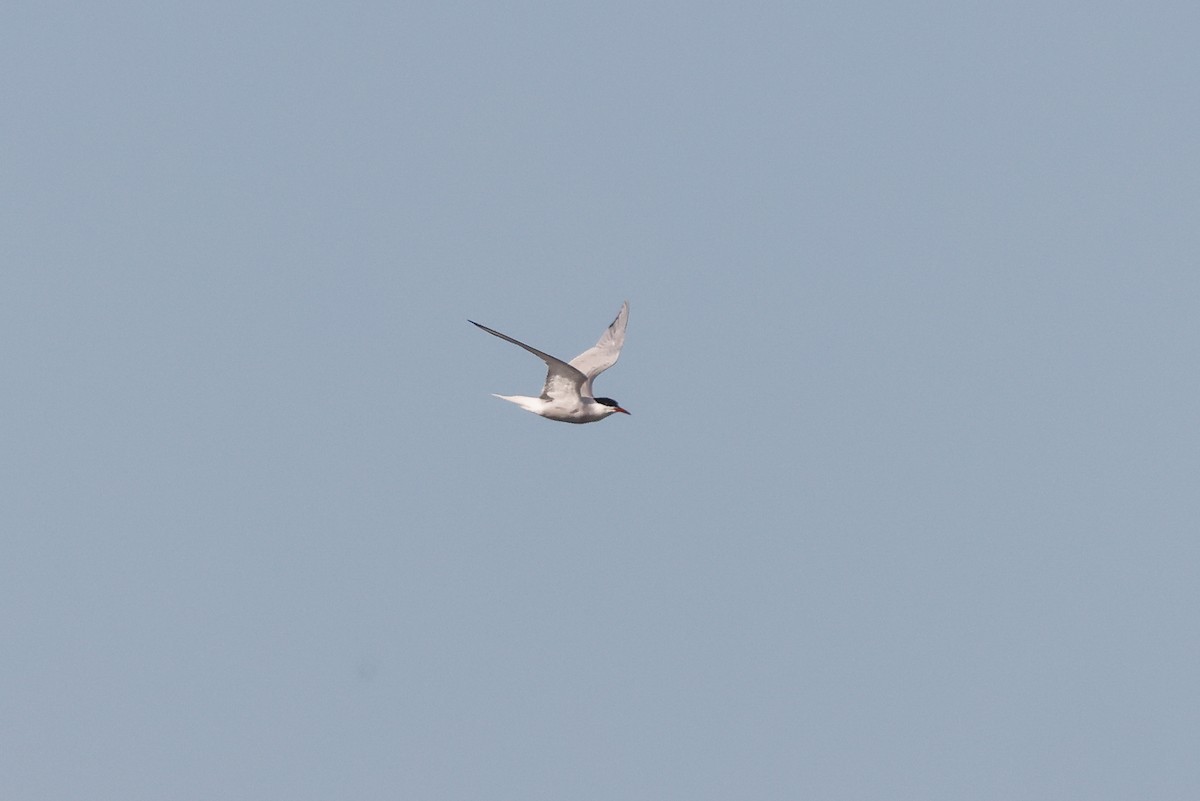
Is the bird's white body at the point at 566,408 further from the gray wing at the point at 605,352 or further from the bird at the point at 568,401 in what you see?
the gray wing at the point at 605,352

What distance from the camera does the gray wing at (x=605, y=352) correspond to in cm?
4803

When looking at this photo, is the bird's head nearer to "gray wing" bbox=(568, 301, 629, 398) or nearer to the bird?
the bird

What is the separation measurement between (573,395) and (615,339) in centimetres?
639

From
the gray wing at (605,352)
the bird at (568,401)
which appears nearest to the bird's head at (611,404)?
the bird at (568,401)

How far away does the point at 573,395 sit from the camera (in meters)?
44.3

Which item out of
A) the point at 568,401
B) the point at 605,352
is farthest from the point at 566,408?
the point at 605,352

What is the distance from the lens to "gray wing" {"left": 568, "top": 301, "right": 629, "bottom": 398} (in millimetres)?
48031

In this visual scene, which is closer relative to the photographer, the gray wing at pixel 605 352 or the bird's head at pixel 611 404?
the bird's head at pixel 611 404

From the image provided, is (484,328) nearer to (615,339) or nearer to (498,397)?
(498,397)

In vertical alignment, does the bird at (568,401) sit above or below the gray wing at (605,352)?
below

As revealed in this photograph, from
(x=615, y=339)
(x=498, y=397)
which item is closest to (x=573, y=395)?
(x=498, y=397)

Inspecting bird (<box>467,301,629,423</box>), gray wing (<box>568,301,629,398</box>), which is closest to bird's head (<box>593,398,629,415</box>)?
bird (<box>467,301,629,423</box>)

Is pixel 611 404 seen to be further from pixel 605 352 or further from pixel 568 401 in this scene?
pixel 605 352

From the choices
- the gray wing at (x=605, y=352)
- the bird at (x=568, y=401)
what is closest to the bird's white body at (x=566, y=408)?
the bird at (x=568, y=401)
